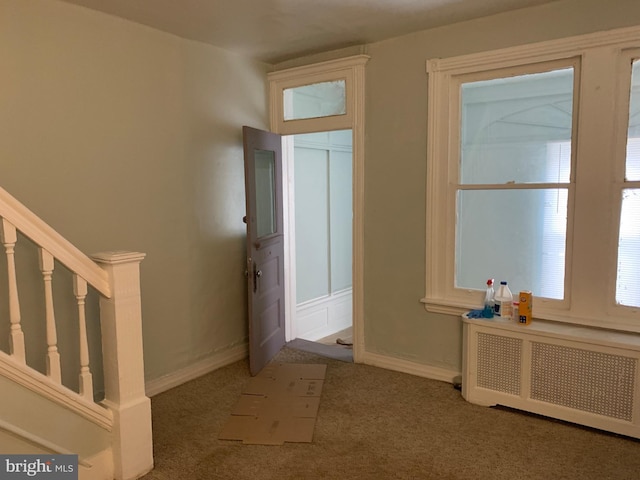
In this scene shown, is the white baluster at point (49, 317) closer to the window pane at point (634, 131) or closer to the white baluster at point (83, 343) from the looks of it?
the white baluster at point (83, 343)

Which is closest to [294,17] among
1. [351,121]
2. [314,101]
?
[351,121]

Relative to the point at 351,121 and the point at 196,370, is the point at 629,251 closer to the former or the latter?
the point at 351,121

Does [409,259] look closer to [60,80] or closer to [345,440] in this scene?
[345,440]

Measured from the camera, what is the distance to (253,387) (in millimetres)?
3273

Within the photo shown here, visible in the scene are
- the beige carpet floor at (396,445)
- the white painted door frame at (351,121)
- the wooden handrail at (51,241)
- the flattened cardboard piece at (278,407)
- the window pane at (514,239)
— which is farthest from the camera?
the white painted door frame at (351,121)

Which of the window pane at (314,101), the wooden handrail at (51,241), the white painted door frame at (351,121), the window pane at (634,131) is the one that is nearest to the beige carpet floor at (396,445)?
the white painted door frame at (351,121)

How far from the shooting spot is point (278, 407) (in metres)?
2.96

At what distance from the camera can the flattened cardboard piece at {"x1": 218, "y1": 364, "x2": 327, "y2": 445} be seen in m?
2.63

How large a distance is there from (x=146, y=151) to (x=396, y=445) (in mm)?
2361

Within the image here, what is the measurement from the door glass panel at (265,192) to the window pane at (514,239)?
1.48 m

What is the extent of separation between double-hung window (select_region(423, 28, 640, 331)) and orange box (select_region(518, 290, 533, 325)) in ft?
0.41

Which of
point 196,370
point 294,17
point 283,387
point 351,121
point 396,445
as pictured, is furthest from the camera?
point 351,121

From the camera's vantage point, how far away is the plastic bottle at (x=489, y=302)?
3010 millimetres

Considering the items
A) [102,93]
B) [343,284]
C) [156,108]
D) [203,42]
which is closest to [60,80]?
[102,93]
